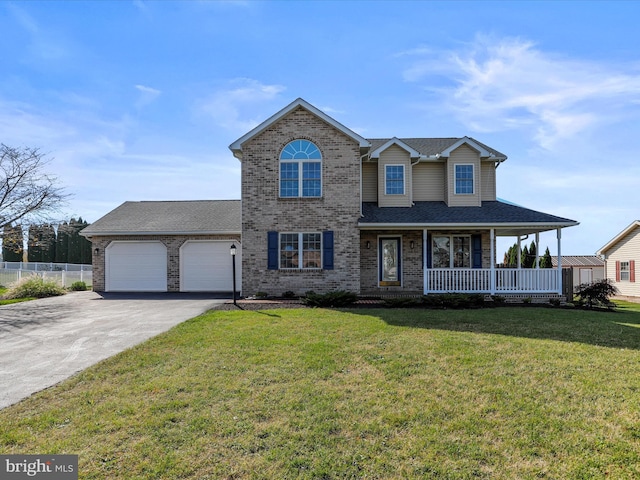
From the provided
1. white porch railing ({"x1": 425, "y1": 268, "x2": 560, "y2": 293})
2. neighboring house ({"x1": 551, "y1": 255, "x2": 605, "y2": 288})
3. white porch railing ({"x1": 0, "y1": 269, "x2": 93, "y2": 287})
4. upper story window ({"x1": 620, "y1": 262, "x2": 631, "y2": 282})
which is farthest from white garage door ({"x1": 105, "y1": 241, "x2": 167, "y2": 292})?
upper story window ({"x1": 620, "y1": 262, "x2": 631, "y2": 282})

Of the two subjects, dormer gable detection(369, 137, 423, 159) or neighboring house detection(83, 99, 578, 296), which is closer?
neighboring house detection(83, 99, 578, 296)

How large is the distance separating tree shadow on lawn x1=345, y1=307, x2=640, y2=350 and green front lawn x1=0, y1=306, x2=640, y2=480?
0.59 meters

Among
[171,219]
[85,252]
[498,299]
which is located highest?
[171,219]

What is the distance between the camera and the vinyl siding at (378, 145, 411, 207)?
16.9m

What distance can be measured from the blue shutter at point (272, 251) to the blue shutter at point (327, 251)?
1.88m

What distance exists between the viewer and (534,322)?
1045 centimetres

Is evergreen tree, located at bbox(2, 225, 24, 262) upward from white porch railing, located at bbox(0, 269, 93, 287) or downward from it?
upward

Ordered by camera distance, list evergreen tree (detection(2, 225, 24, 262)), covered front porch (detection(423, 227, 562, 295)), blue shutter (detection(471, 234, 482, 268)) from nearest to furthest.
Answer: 1. covered front porch (detection(423, 227, 562, 295))
2. blue shutter (detection(471, 234, 482, 268))
3. evergreen tree (detection(2, 225, 24, 262))

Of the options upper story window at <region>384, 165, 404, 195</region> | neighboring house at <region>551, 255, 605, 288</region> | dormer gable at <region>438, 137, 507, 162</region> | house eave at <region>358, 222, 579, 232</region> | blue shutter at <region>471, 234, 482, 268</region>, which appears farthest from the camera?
neighboring house at <region>551, 255, 605, 288</region>

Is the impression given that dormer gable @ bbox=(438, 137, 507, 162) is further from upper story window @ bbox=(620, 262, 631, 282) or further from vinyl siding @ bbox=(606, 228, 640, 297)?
upper story window @ bbox=(620, 262, 631, 282)

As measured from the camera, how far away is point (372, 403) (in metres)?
5.00

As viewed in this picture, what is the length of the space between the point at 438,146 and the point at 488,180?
110 inches

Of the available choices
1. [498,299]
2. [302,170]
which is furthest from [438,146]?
[498,299]

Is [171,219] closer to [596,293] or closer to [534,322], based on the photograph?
[534,322]
